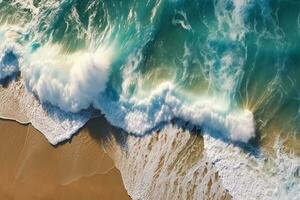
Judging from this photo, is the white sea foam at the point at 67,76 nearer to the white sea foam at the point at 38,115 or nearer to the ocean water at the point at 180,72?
the ocean water at the point at 180,72

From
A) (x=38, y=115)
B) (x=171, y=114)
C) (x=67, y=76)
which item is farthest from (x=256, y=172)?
(x=38, y=115)

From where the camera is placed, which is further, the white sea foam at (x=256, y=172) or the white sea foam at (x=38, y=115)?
the white sea foam at (x=38, y=115)

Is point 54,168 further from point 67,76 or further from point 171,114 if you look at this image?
point 171,114

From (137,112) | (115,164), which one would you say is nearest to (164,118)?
(137,112)

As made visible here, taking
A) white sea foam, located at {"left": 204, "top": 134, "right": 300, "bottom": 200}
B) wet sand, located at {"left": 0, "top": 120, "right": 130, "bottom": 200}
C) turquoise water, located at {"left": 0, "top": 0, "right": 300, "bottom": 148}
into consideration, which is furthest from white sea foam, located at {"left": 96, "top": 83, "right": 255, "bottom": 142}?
wet sand, located at {"left": 0, "top": 120, "right": 130, "bottom": 200}

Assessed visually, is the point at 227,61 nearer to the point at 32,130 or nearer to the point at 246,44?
the point at 246,44

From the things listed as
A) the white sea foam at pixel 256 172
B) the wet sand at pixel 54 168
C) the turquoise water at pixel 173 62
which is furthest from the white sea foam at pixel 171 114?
the wet sand at pixel 54 168

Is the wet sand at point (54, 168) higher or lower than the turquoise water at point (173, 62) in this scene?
lower

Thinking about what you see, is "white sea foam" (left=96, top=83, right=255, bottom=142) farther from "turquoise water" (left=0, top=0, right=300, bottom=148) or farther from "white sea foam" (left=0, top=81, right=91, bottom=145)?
"white sea foam" (left=0, top=81, right=91, bottom=145)
